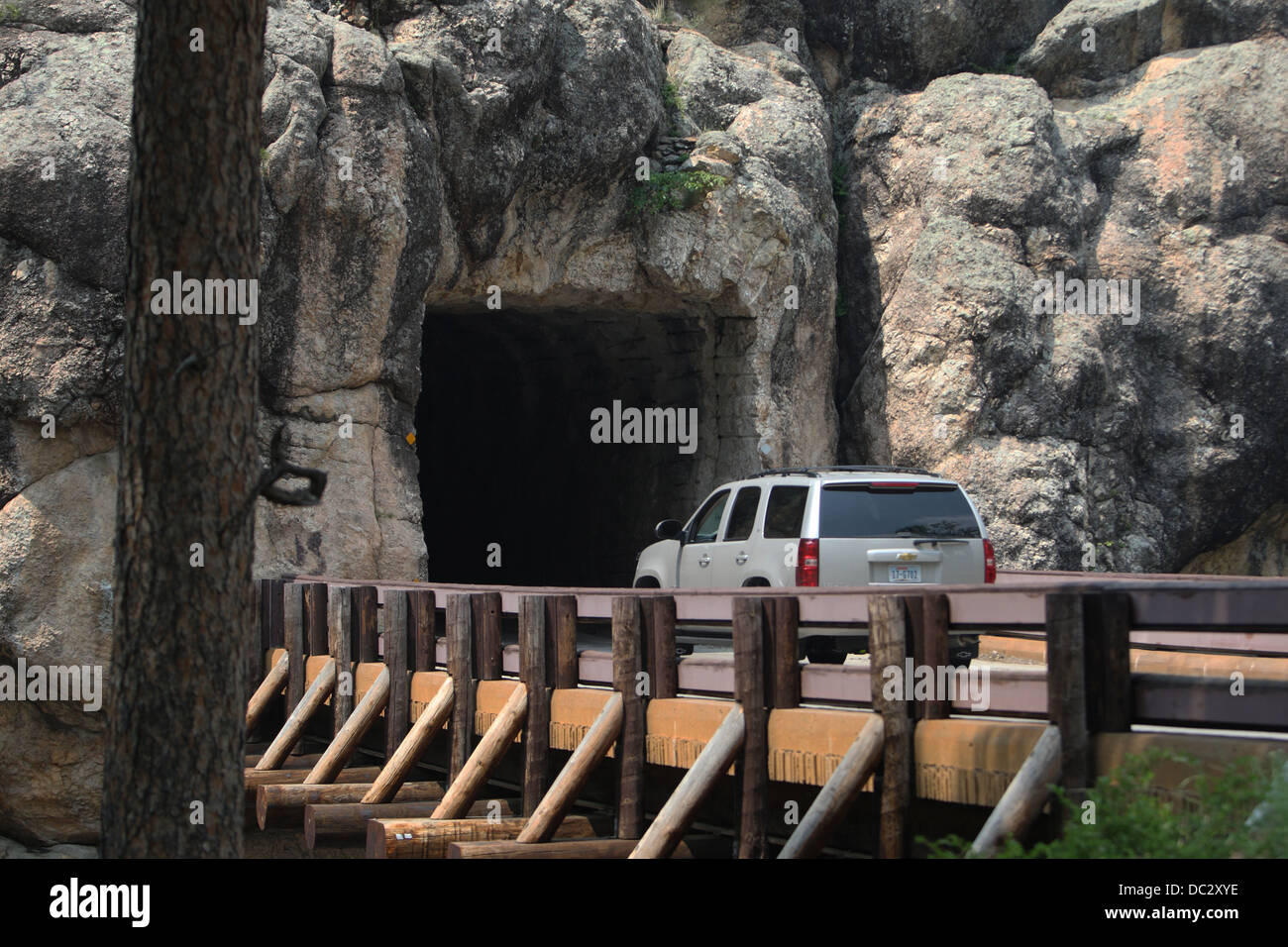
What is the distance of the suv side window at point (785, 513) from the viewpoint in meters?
11.6

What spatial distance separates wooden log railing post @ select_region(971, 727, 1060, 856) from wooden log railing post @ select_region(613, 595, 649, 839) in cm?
281

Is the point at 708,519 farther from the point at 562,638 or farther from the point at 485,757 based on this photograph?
the point at 485,757

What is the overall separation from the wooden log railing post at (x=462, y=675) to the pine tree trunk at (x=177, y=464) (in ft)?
13.5

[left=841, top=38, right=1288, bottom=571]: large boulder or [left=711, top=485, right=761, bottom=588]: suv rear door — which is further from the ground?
[left=841, top=38, right=1288, bottom=571]: large boulder

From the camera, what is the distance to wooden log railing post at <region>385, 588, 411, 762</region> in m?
10.7

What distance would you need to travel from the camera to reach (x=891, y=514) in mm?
11492

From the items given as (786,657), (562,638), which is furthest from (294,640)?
(786,657)

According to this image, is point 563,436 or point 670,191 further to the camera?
point 563,436

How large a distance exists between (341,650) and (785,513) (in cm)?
382

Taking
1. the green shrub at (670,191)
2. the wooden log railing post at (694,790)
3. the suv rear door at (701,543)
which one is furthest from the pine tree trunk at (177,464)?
the green shrub at (670,191)

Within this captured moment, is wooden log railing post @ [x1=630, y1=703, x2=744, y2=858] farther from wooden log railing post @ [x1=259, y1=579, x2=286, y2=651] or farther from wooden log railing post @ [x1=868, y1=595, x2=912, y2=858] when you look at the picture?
wooden log railing post @ [x1=259, y1=579, x2=286, y2=651]

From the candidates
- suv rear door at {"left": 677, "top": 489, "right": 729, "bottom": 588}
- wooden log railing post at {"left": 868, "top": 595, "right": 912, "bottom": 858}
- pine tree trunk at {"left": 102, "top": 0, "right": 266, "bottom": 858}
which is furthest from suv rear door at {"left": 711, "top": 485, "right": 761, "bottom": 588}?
pine tree trunk at {"left": 102, "top": 0, "right": 266, "bottom": 858}

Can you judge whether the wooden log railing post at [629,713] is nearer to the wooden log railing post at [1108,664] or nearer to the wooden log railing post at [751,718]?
the wooden log railing post at [751,718]
